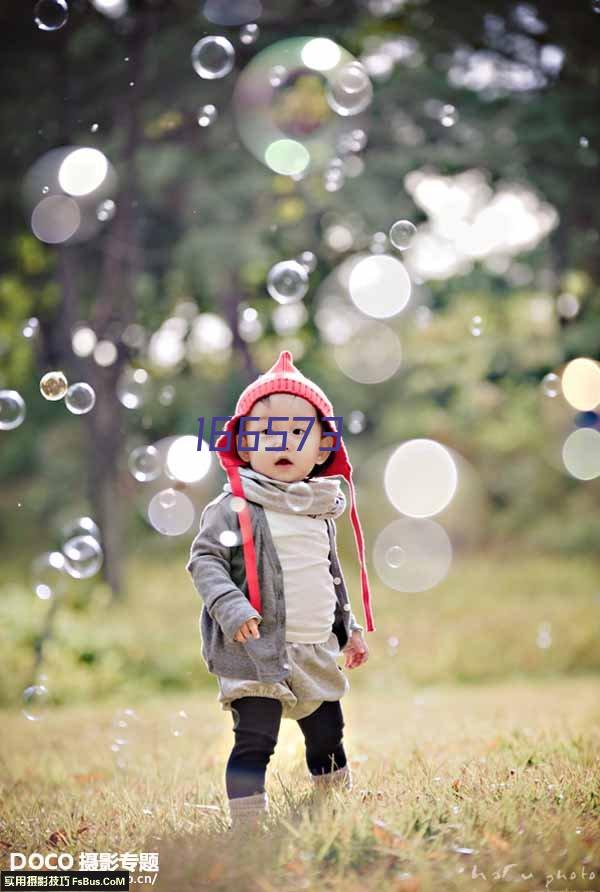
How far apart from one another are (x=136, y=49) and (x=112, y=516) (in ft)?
12.3

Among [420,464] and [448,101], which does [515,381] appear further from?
[420,464]

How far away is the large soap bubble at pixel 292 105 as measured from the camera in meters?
6.71

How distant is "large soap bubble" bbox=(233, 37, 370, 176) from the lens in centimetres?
671

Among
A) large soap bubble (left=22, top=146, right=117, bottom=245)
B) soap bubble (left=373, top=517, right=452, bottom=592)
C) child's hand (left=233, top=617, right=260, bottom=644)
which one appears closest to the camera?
child's hand (left=233, top=617, right=260, bottom=644)

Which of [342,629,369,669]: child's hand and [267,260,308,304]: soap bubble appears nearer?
[342,629,369,669]: child's hand

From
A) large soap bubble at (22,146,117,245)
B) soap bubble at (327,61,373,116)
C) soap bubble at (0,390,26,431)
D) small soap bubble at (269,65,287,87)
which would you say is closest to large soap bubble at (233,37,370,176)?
small soap bubble at (269,65,287,87)

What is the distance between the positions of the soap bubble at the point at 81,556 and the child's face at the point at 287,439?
1.51 m

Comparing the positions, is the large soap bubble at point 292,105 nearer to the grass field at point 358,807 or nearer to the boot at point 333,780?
the grass field at point 358,807

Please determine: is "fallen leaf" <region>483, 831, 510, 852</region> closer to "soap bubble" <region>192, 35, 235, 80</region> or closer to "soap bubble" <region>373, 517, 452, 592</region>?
"soap bubble" <region>192, 35, 235, 80</region>

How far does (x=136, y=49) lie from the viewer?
8172 mm

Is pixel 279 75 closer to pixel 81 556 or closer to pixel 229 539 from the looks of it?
pixel 81 556

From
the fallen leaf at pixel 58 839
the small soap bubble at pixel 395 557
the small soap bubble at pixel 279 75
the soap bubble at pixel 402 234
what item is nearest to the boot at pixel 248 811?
the fallen leaf at pixel 58 839

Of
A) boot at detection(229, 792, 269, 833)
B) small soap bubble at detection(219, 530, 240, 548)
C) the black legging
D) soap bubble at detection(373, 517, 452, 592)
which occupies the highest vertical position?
small soap bubble at detection(219, 530, 240, 548)

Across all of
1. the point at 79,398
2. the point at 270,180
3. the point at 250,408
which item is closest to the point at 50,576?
the point at 270,180
